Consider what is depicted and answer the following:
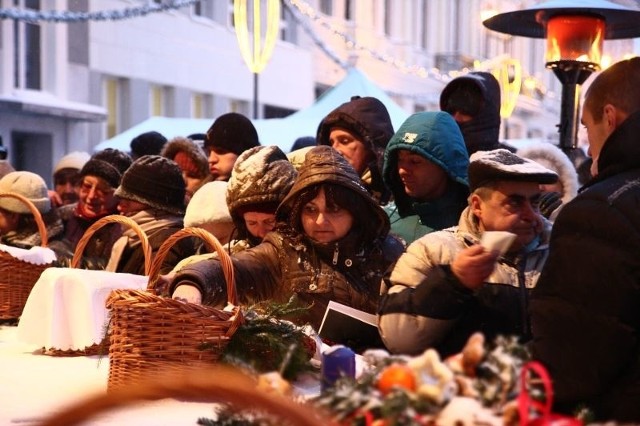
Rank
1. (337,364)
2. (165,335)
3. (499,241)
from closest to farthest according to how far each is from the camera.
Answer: (337,364) < (499,241) < (165,335)

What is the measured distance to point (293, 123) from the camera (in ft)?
43.3

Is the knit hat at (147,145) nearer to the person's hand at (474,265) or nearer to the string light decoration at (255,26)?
the string light decoration at (255,26)

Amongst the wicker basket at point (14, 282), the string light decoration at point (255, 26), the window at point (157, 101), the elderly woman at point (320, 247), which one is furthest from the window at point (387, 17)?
the elderly woman at point (320, 247)

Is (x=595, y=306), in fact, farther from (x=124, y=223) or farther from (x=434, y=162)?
(x=124, y=223)

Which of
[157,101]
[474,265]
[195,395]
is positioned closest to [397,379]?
[195,395]

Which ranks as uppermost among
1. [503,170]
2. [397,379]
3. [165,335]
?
[503,170]

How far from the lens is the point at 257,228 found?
4.95 metres

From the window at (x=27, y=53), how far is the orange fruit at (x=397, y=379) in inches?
699

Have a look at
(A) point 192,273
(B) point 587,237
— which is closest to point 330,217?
(A) point 192,273

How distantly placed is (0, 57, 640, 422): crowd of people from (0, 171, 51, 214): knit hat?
0.04ft

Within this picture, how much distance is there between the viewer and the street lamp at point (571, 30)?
7164 millimetres

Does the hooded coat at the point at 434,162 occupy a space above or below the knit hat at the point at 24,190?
above

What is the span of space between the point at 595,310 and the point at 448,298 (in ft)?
→ 1.81

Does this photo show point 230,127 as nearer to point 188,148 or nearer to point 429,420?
point 188,148
